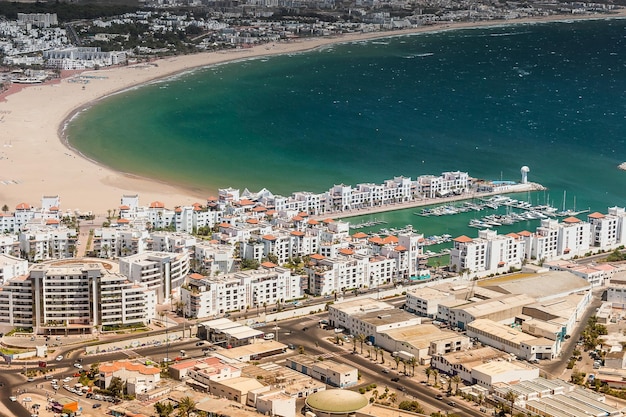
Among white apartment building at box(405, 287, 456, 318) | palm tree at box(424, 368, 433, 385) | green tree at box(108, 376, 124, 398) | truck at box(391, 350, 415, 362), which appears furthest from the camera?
white apartment building at box(405, 287, 456, 318)

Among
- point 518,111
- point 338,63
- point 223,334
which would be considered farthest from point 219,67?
point 223,334

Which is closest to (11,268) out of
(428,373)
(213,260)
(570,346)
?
(213,260)

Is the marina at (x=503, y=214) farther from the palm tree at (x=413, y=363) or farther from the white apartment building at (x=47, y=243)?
the palm tree at (x=413, y=363)

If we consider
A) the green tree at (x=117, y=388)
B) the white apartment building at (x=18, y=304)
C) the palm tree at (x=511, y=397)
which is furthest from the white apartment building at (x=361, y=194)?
the palm tree at (x=511, y=397)

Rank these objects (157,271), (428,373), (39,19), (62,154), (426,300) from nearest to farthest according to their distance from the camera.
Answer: (428,373) < (426,300) < (157,271) < (62,154) < (39,19)

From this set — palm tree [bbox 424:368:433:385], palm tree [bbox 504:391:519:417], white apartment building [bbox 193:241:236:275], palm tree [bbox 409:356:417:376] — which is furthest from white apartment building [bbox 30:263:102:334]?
palm tree [bbox 504:391:519:417]

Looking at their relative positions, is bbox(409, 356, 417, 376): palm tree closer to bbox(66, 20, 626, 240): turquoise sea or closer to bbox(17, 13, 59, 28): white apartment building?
bbox(66, 20, 626, 240): turquoise sea

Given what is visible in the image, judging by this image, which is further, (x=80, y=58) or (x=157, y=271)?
(x=80, y=58)

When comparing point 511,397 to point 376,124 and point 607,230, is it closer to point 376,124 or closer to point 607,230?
point 607,230
